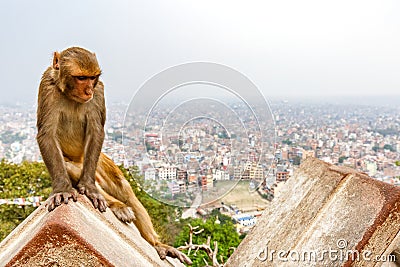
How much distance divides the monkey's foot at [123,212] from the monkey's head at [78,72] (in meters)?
0.71

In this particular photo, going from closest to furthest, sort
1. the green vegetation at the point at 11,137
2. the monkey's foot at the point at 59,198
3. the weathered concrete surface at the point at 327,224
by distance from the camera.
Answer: the weathered concrete surface at the point at 327,224
the monkey's foot at the point at 59,198
the green vegetation at the point at 11,137

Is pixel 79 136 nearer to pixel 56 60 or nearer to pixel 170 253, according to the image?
pixel 56 60

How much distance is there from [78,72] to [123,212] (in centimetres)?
93

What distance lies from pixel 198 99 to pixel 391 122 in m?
18.1

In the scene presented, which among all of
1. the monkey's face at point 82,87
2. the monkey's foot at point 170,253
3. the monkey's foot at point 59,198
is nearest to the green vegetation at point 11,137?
the monkey's foot at point 170,253

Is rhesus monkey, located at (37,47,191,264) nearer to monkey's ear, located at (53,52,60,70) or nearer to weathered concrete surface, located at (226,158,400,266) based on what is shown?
monkey's ear, located at (53,52,60,70)

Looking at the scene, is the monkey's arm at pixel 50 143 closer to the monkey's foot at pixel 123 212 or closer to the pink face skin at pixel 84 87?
the pink face skin at pixel 84 87

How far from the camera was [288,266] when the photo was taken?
224 centimetres

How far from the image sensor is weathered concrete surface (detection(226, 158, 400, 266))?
204 centimetres

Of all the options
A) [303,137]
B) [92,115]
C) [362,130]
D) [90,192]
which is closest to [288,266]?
→ [90,192]

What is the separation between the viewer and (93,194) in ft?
8.99

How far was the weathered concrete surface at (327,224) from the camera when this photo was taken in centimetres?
204

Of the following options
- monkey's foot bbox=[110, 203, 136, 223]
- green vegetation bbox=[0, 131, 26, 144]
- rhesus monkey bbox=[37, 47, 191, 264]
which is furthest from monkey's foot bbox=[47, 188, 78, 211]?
green vegetation bbox=[0, 131, 26, 144]

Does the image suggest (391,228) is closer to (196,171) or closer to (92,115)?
(92,115)
